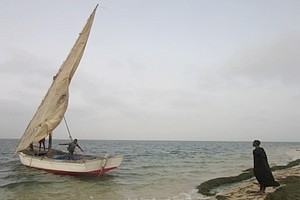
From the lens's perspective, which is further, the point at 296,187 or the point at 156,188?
the point at 156,188

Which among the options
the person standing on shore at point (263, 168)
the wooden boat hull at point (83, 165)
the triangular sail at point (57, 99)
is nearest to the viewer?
the person standing on shore at point (263, 168)

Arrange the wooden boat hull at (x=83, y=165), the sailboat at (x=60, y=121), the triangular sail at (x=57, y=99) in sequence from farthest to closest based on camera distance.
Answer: the triangular sail at (x=57, y=99) → the sailboat at (x=60, y=121) → the wooden boat hull at (x=83, y=165)

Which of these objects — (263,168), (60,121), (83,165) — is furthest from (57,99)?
(263,168)

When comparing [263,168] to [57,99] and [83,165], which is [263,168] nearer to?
[83,165]

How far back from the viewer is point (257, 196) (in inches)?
436

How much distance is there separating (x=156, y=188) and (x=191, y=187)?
2048mm

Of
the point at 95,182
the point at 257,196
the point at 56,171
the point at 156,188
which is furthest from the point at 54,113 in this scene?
the point at 257,196

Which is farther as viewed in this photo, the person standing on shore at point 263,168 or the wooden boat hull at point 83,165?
the wooden boat hull at point 83,165

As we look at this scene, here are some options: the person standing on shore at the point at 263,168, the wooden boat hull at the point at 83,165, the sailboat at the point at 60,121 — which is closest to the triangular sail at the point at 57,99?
the sailboat at the point at 60,121

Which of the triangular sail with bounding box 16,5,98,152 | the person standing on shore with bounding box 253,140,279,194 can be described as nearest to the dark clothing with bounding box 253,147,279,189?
the person standing on shore with bounding box 253,140,279,194

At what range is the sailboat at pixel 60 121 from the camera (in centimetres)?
2036

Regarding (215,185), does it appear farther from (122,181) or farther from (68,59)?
(68,59)

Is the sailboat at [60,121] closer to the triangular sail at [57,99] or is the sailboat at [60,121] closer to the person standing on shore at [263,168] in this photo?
the triangular sail at [57,99]

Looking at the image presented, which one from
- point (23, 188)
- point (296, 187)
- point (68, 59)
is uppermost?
point (68, 59)
